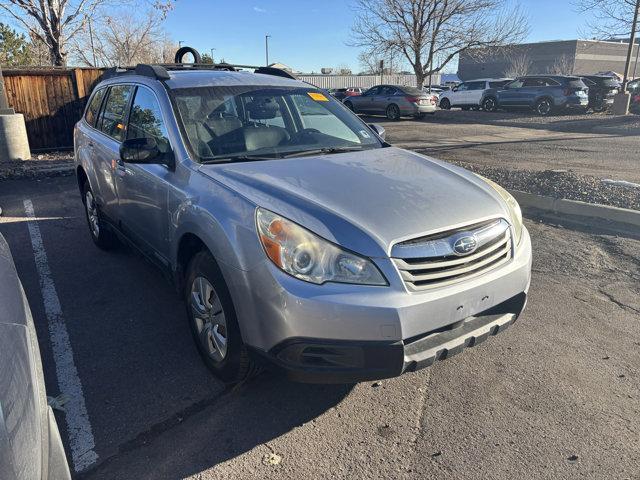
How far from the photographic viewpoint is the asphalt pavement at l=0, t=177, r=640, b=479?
244 cm

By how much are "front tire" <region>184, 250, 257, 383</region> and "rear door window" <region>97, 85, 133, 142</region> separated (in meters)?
1.88

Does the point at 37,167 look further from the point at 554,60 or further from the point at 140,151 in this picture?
the point at 554,60

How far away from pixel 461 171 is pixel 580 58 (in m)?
83.0

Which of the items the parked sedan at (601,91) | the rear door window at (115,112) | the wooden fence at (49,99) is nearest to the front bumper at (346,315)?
the rear door window at (115,112)

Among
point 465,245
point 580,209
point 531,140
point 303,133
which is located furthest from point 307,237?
point 531,140

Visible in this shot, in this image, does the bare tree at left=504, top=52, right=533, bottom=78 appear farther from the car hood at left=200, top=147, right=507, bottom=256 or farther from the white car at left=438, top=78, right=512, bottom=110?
the car hood at left=200, top=147, right=507, bottom=256

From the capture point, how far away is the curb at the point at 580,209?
5.97 meters

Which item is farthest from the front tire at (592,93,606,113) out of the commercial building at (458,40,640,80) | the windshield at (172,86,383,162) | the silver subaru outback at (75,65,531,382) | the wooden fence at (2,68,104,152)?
the commercial building at (458,40,640,80)

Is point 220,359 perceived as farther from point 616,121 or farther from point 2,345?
point 616,121

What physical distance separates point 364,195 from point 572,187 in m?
5.69

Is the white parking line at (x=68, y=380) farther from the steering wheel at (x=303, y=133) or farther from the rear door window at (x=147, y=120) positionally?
the steering wheel at (x=303, y=133)

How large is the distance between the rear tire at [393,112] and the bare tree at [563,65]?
166 feet

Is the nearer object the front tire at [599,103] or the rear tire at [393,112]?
the rear tire at [393,112]

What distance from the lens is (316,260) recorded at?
2.36 m
